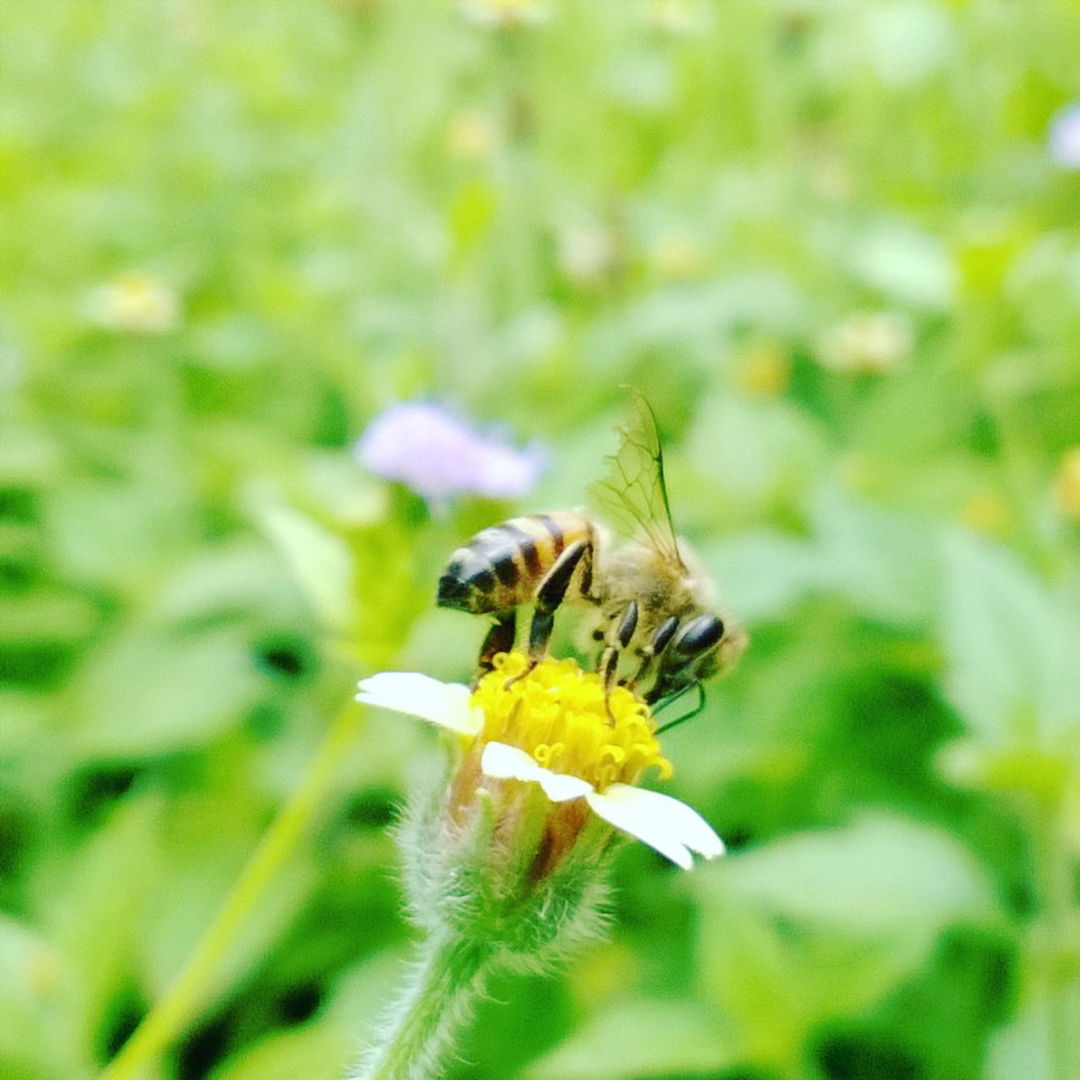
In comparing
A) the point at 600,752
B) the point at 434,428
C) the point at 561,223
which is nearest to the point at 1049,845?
the point at 600,752

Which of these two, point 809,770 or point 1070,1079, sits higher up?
point 809,770

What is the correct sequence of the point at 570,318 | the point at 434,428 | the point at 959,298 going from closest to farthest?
the point at 434,428, the point at 959,298, the point at 570,318

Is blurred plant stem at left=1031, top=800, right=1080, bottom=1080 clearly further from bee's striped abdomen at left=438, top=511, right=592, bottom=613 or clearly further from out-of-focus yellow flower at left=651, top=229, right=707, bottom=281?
out-of-focus yellow flower at left=651, top=229, right=707, bottom=281

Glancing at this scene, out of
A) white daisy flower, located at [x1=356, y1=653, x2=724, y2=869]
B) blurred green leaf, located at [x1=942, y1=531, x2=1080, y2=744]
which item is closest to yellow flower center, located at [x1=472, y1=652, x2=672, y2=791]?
white daisy flower, located at [x1=356, y1=653, x2=724, y2=869]

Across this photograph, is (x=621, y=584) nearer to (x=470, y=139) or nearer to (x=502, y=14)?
(x=502, y=14)

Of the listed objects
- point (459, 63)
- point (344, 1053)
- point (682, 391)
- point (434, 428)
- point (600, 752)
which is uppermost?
point (459, 63)

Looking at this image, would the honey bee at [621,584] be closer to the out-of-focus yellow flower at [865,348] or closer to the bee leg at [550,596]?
the bee leg at [550,596]

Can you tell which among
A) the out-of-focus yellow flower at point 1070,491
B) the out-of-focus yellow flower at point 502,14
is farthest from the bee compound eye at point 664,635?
the out-of-focus yellow flower at point 502,14

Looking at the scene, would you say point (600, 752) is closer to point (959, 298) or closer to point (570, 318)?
point (959, 298)
